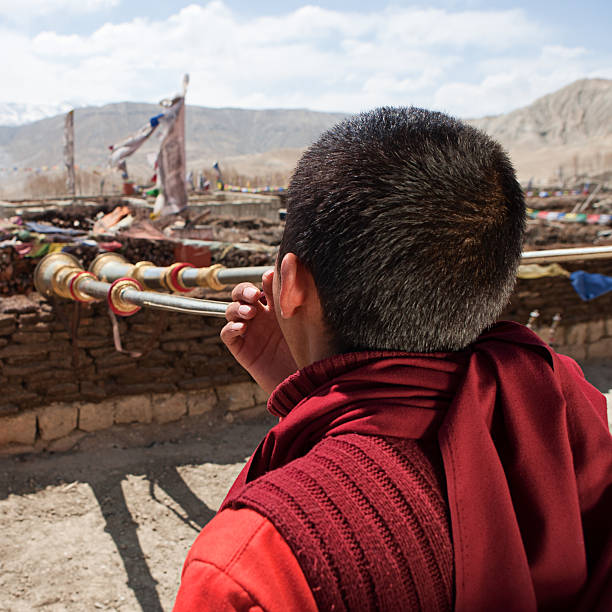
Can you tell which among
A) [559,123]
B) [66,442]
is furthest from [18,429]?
[559,123]

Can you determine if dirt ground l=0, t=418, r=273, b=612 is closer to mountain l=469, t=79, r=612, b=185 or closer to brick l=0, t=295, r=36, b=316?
brick l=0, t=295, r=36, b=316

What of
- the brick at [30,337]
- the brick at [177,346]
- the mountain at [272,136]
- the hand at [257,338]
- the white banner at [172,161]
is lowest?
the brick at [177,346]

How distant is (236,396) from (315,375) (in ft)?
15.8

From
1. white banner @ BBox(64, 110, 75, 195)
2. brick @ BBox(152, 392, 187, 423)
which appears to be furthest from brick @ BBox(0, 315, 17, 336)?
white banner @ BBox(64, 110, 75, 195)

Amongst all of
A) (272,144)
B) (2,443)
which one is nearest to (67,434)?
(2,443)

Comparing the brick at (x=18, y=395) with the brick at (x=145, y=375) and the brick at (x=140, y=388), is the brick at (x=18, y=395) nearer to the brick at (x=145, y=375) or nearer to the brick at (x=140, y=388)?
the brick at (x=140, y=388)

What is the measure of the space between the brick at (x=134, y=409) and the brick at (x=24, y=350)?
2.66ft

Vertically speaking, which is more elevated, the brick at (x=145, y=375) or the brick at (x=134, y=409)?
the brick at (x=145, y=375)

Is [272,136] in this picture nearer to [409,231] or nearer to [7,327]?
[7,327]

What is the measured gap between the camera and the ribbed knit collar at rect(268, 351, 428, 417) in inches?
30.9

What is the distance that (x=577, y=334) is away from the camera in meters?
7.40

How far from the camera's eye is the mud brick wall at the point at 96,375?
4637mm

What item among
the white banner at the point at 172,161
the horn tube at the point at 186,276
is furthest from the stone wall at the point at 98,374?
the white banner at the point at 172,161

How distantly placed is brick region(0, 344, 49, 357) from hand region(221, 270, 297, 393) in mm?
4040
